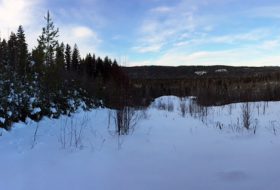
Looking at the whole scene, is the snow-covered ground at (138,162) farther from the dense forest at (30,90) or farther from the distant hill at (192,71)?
the distant hill at (192,71)

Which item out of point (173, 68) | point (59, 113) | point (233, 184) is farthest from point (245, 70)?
point (233, 184)

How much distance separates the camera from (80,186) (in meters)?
3.00

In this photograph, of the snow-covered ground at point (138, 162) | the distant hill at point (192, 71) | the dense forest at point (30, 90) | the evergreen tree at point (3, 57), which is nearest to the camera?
the snow-covered ground at point (138, 162)

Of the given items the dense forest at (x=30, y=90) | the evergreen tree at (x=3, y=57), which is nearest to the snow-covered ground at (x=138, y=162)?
the dense forest at (x=30, y=90)

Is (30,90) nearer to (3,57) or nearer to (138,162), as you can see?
(3,57)

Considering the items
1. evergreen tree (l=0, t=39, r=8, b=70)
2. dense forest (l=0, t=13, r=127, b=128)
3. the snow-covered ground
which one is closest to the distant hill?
dense forest (l=0, t=13, r=127, b=128)

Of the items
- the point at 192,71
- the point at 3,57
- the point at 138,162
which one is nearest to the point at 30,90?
the point at 3,57

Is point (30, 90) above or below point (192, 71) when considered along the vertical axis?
below

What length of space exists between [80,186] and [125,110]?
13.2ft

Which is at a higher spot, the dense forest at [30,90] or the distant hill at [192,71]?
the distant hill at [192,71]

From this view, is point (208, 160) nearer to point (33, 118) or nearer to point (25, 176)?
point (25, 176)

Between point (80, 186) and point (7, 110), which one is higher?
point (7, 110)

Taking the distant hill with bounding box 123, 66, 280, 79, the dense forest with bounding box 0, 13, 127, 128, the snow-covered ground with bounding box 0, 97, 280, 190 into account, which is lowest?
the snow-covered ground with bounding box 0, 97, 280, 190

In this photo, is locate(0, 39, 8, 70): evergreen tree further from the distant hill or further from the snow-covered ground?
the distant hill
